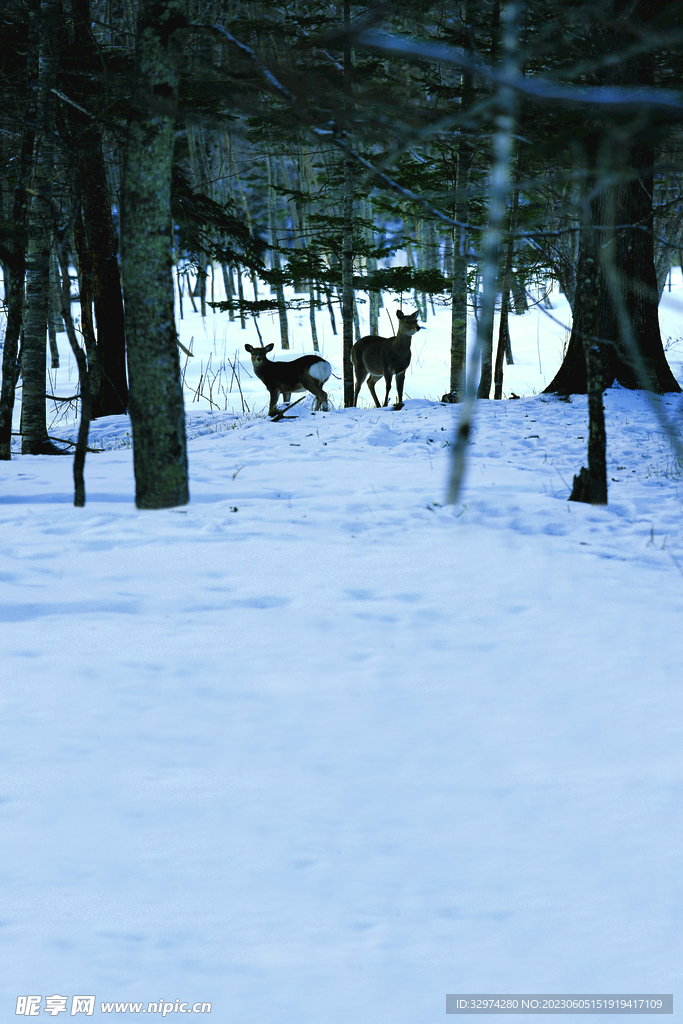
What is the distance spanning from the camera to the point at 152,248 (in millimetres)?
4801

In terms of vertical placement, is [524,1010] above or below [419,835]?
below

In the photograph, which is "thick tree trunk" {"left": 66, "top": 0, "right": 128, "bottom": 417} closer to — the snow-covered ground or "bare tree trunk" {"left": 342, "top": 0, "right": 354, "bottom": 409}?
"bare tree trunk" {"left": 342, "top": 0, "right": 354, "bottom": 409}

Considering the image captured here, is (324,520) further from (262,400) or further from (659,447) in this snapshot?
(262,400)

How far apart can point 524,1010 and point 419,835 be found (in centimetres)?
62

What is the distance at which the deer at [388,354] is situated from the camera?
40.8 feet

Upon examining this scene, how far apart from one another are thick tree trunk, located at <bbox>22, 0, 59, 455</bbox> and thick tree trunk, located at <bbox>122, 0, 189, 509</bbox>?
5.84 feet

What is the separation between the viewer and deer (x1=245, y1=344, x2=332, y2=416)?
12500mm

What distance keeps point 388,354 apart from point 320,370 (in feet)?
4.34

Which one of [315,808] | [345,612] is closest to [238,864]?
[315,808]

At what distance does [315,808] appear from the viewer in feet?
8.32

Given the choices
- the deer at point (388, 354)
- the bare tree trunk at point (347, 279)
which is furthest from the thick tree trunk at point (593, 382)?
the deer at point (388, 354)

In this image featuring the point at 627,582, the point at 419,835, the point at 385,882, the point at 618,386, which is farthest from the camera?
the point at 618,386

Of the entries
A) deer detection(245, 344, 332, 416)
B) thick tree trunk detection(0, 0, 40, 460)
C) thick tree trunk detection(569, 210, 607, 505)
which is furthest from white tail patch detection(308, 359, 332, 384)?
thick tree trunk detection(569, 210, 607, 505)

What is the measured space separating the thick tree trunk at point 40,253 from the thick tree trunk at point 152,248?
1.78m
